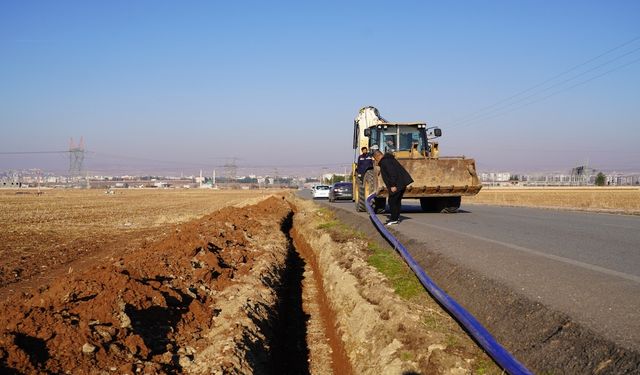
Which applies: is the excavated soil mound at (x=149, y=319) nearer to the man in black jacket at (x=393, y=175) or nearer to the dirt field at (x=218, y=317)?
the dirt field at (x=218, y=317)

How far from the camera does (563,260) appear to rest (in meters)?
8.22

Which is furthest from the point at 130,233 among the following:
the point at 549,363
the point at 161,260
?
the point at 549,363

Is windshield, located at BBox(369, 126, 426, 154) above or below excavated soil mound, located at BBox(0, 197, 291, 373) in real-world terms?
above

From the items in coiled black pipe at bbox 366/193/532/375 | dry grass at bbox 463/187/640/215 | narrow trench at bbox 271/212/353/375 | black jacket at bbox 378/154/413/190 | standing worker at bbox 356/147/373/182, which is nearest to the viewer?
coiled black pipe at bbox 366/193/532/375

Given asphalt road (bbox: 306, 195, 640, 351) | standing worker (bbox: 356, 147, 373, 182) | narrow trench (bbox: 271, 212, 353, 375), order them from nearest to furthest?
asphalt road (bbox: 306, 195, 640, 351), narrow trench (bbox: 271, 212, 353, 375), standing worker (bbox: 356, 147, 373, 182)

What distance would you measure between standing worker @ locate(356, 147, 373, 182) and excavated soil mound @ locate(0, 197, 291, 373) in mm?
9293

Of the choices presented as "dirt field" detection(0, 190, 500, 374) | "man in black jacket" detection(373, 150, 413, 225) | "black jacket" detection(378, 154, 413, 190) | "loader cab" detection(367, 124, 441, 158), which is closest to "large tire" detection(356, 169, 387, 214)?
"loader cab" detection(367, 124, 441, 158)

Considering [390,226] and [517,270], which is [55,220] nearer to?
[390,226]

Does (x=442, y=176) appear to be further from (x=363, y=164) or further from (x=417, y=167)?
(x=363, y=164)

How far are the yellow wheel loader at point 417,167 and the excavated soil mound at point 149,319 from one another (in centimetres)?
768

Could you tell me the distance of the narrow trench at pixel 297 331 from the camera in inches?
280

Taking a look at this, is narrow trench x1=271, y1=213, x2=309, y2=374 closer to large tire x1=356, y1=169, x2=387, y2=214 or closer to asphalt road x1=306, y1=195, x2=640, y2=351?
asphalt road x1=306, y1=195, x2=640, y2=351

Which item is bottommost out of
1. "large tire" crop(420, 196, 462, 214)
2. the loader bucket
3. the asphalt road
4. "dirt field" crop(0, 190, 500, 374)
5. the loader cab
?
"dirt field" crop(0, 190, 500, 374)

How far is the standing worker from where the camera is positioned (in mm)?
18645
